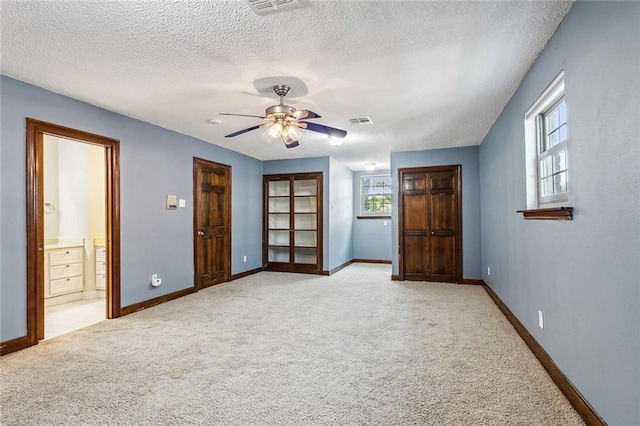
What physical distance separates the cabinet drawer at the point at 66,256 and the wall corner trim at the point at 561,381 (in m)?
5.72

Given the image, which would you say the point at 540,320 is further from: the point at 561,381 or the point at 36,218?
the point at 36,218

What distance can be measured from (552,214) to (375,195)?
21.3 ft

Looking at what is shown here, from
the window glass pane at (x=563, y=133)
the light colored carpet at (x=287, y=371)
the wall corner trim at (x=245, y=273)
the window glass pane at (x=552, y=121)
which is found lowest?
the light colored carpet at (x=287, y=371)

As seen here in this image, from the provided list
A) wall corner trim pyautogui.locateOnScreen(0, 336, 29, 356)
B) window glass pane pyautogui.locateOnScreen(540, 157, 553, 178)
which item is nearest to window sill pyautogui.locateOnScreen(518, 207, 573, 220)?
window glass pane pyautogui.locateOnScreen(540, 157, 553, 178)

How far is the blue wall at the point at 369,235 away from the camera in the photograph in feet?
27.6

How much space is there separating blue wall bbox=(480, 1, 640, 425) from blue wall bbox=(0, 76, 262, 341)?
4.27 meters

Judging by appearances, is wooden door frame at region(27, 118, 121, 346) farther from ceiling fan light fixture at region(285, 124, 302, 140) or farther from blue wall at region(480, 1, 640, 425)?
blue wall at region(480, 1, 640, 425)

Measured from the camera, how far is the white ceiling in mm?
2062

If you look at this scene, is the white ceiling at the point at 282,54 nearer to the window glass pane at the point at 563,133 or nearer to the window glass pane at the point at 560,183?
the window glass pane at the point at 563,133

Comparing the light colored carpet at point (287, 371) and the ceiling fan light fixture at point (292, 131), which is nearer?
the light colored carpet at point (287, 371)

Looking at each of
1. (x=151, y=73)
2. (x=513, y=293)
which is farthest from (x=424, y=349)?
(x=151, y=73)

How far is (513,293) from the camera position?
11.6 ft

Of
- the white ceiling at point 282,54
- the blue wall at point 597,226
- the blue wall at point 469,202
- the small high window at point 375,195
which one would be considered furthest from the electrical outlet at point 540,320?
the small high window at point 375,195

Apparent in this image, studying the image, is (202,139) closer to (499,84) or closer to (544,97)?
(499,84)
